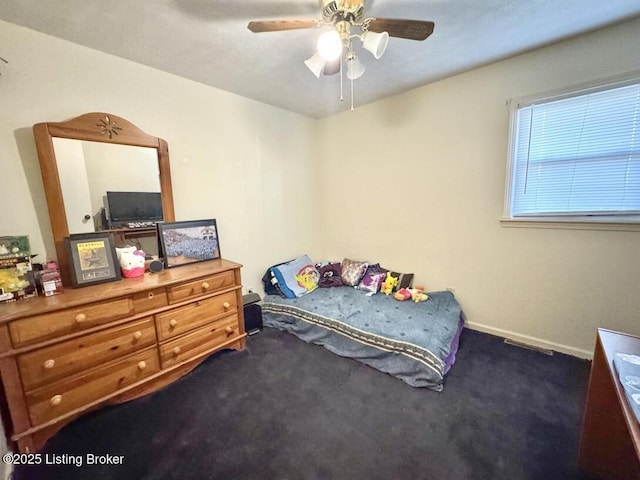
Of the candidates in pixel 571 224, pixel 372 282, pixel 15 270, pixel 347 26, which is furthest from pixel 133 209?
pixel 571 224

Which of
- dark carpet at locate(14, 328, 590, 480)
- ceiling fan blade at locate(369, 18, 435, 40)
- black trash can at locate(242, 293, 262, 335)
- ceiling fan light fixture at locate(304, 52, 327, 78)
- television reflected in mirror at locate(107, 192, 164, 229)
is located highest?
ceiling fan blade at locate(369, 18, 435, 40)

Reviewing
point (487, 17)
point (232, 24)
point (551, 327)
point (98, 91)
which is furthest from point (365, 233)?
point (98, 91)

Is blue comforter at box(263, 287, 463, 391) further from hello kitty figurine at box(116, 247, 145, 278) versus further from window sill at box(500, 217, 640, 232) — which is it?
hello kitty figurine at box(116, 247, 145, 278)

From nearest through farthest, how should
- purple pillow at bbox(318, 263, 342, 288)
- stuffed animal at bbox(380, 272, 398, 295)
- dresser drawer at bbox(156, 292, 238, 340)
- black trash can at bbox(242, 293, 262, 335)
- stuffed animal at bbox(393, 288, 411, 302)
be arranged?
dresser drawer at bbox(156, 292, 238, 340) < black trash can at bbox(242, 293, 262, 335) < stuffed animal at bbox(393, 288, 411, 302) < stuffed animal at bbox(380, 272, 398, 295) < purple pillow at bbox(318, 263, 342, 288)

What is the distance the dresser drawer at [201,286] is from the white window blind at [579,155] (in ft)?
8.14

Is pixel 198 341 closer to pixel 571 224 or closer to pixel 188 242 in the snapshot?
pixel 188 242

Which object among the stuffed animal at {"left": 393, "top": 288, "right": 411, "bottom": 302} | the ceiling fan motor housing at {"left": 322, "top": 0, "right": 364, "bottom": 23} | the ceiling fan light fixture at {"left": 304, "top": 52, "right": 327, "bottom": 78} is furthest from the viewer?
the stuffed animal at {"left": 393, "top": 288, "right": 411, "bottom": 302}

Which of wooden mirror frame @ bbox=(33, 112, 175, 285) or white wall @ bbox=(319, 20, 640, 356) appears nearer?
wooden mirror frame @ bbox=(33, 112, 175, 285)

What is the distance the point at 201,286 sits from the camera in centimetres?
192

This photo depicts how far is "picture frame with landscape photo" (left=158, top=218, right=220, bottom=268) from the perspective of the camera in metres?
2.05

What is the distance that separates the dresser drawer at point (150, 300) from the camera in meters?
1.63

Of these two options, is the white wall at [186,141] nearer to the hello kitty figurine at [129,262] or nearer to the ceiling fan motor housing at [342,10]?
the hello kitty figurine at [129,262]

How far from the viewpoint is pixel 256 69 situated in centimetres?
208

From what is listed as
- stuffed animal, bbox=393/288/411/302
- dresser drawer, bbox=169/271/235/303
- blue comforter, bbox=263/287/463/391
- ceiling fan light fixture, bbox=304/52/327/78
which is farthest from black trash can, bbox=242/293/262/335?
ceiling fan light fixture, bbox=304/52/327/78
